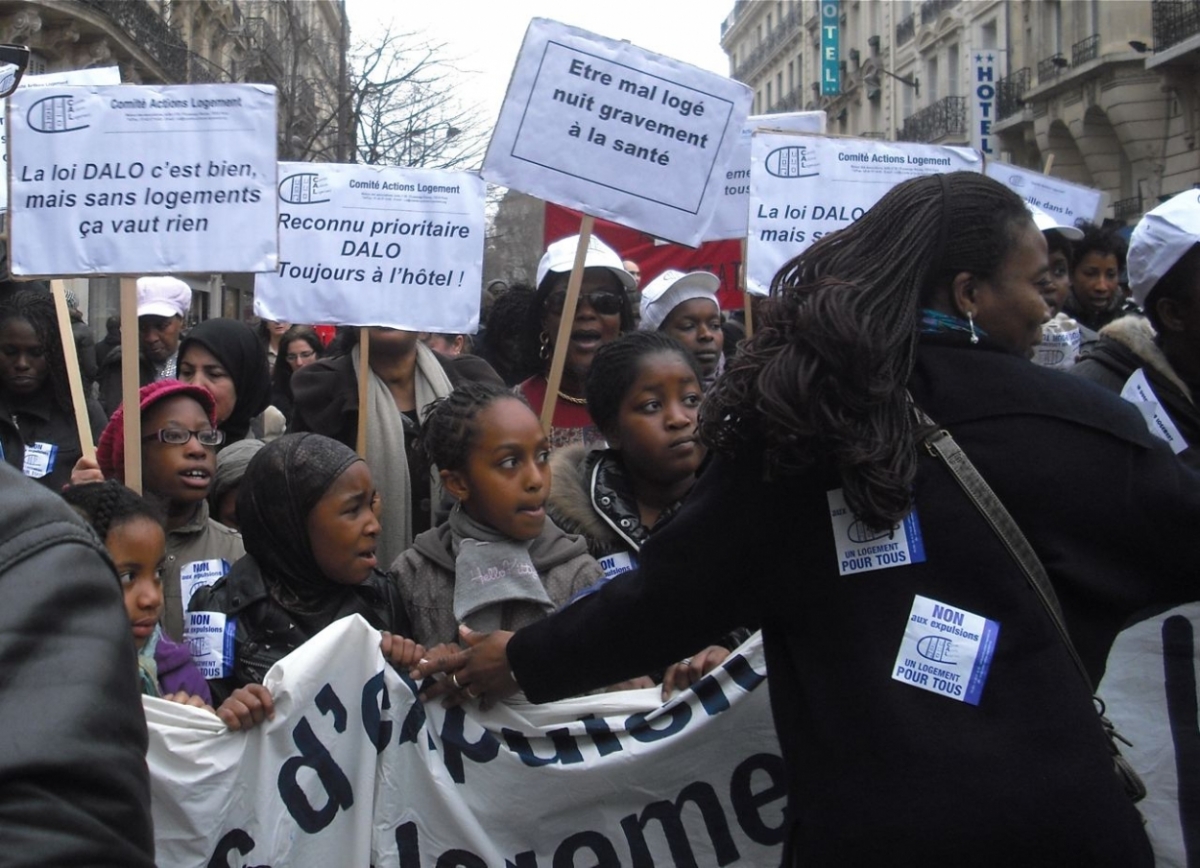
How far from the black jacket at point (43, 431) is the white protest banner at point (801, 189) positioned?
2.59 m

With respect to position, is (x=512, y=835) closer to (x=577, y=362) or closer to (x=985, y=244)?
(x=985, y=244)

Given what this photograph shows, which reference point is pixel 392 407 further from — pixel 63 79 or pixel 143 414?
pixel 63 79

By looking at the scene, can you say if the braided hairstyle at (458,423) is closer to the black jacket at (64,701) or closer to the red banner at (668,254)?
the black jacket at (64,701)

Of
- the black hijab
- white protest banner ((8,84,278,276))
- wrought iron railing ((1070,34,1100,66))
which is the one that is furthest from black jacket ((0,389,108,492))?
wrought iron railing ((1070,34,1100,66))

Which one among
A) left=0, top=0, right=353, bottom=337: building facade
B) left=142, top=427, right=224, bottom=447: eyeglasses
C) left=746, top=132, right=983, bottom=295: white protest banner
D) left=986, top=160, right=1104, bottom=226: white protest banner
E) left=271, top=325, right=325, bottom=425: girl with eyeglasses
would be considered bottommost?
left=142, top=427, right=224, bottom=447: eyeglasses

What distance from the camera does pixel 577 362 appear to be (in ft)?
16.0

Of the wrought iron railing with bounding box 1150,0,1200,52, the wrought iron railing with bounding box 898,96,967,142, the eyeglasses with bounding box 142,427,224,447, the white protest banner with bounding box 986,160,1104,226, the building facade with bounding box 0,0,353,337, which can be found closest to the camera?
the eyeglasses with bounding box 142,427,224,447

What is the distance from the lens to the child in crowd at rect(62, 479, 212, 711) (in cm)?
307

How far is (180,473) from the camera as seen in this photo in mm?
4074

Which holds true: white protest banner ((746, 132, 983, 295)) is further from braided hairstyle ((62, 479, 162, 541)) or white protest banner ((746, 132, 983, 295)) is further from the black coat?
the black coat

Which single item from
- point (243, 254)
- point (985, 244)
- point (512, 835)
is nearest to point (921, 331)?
point (985, 244)

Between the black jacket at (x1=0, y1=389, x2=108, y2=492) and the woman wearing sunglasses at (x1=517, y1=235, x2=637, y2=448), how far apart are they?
1701mm

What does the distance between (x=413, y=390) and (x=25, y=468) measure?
1.45 metres

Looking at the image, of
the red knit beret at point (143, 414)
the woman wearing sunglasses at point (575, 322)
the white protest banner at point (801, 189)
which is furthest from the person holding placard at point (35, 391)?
the white protest banner at point (801, 189)
